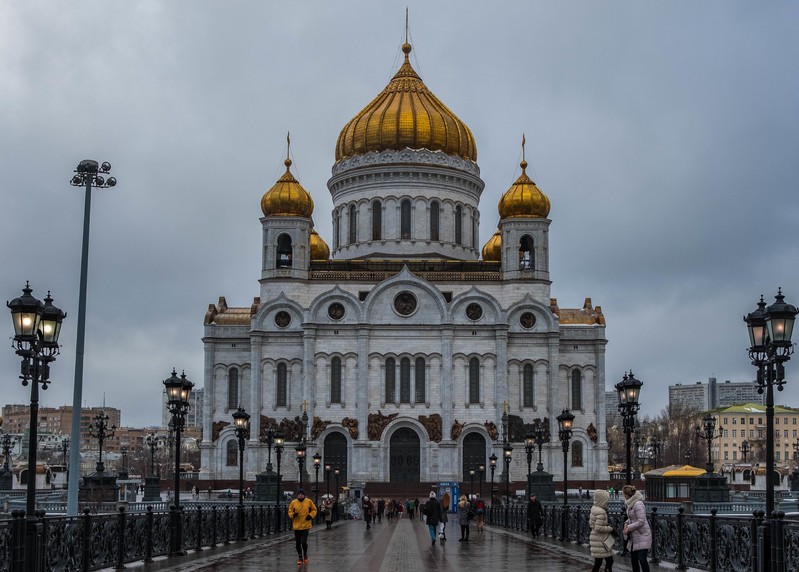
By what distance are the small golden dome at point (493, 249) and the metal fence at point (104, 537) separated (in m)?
50.1

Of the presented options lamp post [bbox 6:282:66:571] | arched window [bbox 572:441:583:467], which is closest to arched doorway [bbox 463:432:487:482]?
arched window [bbox 572:441:583:467]

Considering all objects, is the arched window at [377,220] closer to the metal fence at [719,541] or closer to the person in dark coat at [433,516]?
the person in dark coat at [433,516]

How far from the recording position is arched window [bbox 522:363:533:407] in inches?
2756

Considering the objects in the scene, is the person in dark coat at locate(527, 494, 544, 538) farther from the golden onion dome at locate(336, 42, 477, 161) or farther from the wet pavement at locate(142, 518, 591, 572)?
the golden onion dome at locate(336, 42, 477, 161)

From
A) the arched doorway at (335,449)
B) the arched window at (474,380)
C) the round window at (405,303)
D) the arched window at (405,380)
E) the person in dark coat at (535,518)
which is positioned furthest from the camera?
the round window at (405,303)

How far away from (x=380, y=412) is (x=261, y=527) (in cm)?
3586

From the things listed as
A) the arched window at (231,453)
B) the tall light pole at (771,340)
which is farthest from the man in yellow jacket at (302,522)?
the arched window at (231,453)

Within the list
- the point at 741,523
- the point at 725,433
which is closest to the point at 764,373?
the point at 741,523

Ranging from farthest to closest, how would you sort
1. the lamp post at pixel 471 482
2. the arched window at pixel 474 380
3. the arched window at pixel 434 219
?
the arched window at pixel 434 219
the arched window at pixel 474 380
the lamp post at pixel 471 482

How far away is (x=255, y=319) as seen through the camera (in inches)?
2773

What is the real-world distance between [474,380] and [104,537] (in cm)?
5138

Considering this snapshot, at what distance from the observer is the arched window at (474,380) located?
228ft

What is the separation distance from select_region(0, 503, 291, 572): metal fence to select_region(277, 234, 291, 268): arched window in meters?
44.7

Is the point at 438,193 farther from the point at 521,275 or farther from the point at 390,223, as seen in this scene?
the point at 521,275
